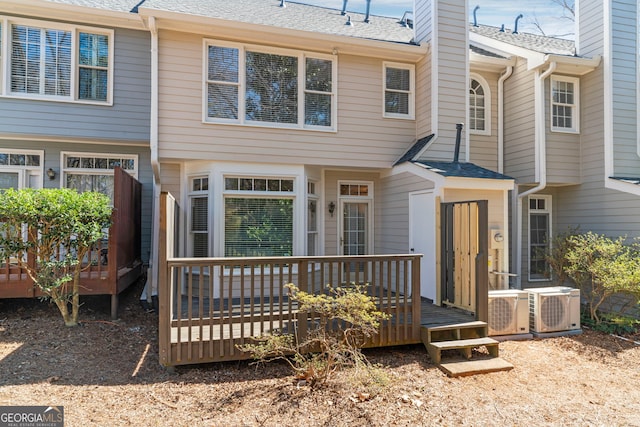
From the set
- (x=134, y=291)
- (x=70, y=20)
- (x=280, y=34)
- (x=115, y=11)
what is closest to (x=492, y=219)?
(x=280, y=34)

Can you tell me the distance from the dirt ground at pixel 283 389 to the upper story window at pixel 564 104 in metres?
5.37

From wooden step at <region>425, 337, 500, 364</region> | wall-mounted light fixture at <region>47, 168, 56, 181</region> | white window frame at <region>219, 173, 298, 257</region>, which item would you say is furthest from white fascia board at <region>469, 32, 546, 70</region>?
wall-mounted light fixture at <region>47, 168, 56, 181</region>

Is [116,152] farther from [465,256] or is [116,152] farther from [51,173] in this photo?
[465,256]

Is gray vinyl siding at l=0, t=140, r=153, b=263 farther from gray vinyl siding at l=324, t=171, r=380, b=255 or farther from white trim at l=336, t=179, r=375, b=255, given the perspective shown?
white trim at l=336, t=179, r=375, b=255

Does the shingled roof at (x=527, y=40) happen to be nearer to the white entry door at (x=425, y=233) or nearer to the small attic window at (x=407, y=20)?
the small attic window at (x=407, y=20)

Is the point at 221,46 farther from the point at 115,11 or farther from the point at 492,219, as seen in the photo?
the point at 492,219

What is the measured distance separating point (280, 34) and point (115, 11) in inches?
123

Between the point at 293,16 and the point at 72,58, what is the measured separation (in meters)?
4.55

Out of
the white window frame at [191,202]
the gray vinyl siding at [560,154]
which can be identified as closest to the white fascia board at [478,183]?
the gray vinyl siding at [560,154]

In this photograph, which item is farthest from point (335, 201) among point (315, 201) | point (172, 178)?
point (172, 178)

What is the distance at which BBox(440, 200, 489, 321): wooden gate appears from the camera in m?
5.24

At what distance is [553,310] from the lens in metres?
5.99

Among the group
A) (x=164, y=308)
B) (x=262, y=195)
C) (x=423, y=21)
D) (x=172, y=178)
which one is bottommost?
(x=164, y=308)

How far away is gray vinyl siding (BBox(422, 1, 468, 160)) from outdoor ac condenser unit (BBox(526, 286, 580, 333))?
3.13 m
